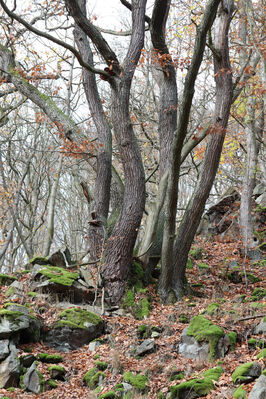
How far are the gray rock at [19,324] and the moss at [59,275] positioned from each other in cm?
127

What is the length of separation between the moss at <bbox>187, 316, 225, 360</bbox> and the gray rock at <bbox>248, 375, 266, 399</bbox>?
1.56 meters

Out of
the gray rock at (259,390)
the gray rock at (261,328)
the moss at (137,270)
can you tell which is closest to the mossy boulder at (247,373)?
the gray rock at (259,390)

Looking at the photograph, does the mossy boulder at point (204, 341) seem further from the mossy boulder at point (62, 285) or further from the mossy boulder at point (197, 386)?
the mossy boulder at point (62, 285)

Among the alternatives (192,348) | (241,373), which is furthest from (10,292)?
(241,373)

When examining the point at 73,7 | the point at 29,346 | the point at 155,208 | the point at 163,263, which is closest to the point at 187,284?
the point at 163,263

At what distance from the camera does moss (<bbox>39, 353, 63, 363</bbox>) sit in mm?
6332

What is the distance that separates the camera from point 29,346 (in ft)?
21.6

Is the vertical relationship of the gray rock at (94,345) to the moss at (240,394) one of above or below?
below

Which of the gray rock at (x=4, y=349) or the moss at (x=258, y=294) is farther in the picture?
the moss at (x=258, y=294)

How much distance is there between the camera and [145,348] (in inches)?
249

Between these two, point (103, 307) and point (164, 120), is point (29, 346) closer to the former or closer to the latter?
point (103, 307)

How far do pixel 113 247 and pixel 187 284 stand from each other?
215 centimetres

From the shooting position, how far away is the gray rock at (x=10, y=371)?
18.1ft

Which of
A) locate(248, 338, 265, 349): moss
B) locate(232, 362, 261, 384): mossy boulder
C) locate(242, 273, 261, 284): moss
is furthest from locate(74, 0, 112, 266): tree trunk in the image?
locate(232, 362, 261, 384): mossy boulder
